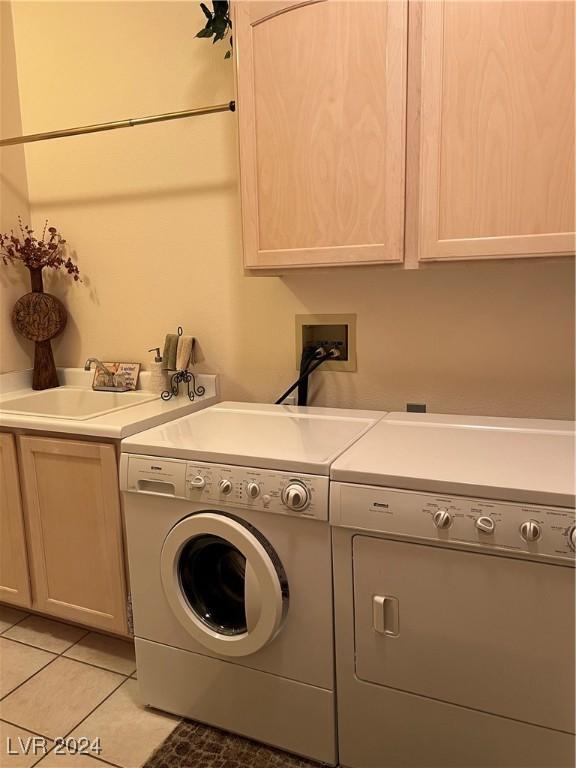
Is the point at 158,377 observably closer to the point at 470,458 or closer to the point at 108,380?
the point at 108,380

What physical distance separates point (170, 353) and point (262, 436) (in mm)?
744

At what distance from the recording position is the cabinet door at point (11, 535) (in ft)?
6.64

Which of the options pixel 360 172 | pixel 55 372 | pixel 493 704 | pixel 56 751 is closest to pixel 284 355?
pixel 360 172

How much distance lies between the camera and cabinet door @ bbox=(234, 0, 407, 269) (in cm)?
149

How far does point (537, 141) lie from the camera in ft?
4.48

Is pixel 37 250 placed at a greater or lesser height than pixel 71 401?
greater

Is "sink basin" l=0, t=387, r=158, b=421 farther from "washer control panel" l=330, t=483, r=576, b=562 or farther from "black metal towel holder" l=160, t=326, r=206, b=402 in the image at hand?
"washer control panel" l=330, t=483, r=576, b=562

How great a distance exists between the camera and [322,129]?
1585 mm

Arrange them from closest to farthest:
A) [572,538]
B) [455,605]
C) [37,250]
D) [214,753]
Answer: [572,538], [455,605], [214,753], [37,250]

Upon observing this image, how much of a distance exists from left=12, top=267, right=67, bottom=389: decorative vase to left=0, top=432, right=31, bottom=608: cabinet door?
55cm

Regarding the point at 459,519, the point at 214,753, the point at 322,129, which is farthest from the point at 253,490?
the point at 322,129

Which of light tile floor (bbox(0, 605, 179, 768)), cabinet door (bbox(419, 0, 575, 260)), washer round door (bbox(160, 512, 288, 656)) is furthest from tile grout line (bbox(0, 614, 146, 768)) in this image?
cabinet door (bbox(419, 0, 575, 260))

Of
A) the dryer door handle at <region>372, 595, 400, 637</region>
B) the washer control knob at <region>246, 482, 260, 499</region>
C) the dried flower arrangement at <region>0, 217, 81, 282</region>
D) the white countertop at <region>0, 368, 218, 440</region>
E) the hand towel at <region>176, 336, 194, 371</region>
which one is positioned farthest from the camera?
the dried flower arrangement at <region>0, 217, 81, 282</region>

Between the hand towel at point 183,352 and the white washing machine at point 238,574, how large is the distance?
1.56 ft
